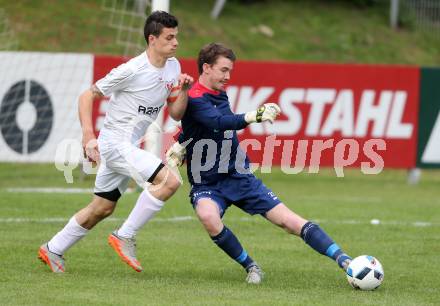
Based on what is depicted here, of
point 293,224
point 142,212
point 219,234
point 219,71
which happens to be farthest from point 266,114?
point 142,212

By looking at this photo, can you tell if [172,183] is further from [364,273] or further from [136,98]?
[364,273]

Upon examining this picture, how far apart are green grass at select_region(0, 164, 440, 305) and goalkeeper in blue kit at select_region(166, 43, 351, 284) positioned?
403 millimetres

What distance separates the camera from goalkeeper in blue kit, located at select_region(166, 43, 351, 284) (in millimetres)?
7926

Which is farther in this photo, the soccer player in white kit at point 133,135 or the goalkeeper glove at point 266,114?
the soccer player in white kit at point 133,135

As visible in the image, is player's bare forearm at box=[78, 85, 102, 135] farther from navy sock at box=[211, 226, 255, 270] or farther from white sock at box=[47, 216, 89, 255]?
navy sock at box=[211, 226, 255, 270]

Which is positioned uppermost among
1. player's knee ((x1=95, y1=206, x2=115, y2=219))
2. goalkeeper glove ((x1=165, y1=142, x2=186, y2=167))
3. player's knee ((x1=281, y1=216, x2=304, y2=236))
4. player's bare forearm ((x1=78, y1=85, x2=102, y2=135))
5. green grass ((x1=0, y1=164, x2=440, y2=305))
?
player's bare forearm ((x1=78, y1=85, x2=102, y2=135))

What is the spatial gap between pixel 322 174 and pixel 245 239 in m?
8.47

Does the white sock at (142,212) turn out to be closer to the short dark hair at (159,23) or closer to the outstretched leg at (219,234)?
the outstretched leg at (219,234)

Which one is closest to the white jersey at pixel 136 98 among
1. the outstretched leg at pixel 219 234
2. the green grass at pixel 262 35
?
the outstretched leg at pixel 219 234

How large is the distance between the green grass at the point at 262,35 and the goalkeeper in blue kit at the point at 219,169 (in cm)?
1421

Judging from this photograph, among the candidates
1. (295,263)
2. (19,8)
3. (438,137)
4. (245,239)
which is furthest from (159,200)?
(19,8)

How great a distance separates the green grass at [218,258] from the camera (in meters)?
7.29

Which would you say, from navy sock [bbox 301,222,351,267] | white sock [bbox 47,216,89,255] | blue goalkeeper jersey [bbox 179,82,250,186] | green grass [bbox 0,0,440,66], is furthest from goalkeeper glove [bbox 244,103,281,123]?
green grass [bbox 0,0,440,66]

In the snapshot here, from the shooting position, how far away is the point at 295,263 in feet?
30.0
